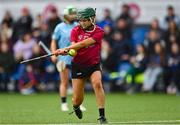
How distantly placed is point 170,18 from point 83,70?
12.2 metres

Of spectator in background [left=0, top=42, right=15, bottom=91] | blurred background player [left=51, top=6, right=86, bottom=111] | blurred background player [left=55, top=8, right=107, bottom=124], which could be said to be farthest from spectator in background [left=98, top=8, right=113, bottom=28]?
blurred background player [left=55, top=8, right=107, bottom=124]

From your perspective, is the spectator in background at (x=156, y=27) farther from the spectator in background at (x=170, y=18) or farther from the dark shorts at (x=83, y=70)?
the dark shorts at (x=83, y=70)

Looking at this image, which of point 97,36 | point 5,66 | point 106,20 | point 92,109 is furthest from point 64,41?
point 5,66

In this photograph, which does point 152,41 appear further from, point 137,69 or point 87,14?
point 87,14

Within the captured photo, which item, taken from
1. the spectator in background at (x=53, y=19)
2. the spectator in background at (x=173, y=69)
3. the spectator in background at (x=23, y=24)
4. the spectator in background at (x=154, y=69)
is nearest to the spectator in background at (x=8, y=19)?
the spectator in background at (x=23, y=24)

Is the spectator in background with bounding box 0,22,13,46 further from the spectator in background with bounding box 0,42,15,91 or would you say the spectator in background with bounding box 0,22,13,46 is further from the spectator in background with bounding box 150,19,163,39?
the spectator in background with bounding box 150,19,163,39

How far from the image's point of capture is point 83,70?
13812mm

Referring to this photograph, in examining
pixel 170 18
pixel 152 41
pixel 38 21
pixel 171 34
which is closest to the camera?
pixel 152 41

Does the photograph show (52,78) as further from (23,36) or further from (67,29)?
(67,29)

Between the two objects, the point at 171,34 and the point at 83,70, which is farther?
the point at 171,34

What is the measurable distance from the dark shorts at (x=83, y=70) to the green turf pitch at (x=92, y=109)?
887 millimetres

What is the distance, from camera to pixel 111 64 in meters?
25.4

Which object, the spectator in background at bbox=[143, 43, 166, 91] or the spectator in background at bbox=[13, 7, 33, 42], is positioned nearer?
the spectator in background at bbox=[143, 43, 166, 91]

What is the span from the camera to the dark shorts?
45.1 feet
